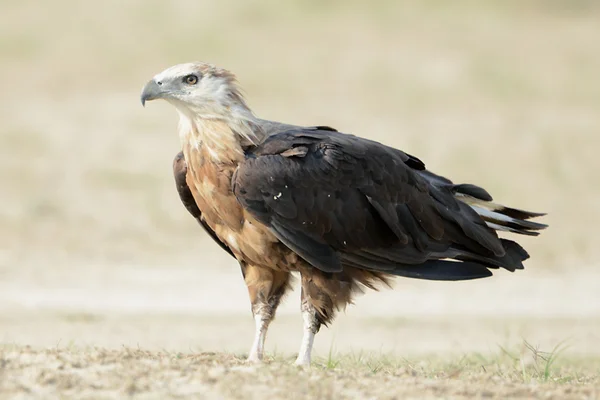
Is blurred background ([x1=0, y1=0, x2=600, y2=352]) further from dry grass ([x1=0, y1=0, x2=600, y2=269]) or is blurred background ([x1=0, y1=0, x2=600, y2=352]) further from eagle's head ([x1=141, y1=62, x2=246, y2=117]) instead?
eagle's head ([x1=141, y1=62, x2=246, y2=117])

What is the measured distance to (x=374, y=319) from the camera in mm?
14305

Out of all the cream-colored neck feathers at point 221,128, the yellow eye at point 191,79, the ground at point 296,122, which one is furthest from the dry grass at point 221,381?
the yellow eye at point 191,79

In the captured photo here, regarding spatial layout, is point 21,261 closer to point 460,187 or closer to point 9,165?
point 9,165

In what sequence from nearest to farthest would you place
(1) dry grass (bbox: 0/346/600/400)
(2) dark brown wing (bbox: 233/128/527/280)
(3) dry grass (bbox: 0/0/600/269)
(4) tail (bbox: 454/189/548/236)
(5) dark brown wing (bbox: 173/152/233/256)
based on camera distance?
(1) dry grass (bbox: 0/346/600/400), (2) dark brown wing (bbox: 233/128/527/280), (5) dark brown wing (bbox: 173/152/233/256), (4) tail (bbox: 454/189/548/236), (3) dry grass (bbox: 0/0/600/269)

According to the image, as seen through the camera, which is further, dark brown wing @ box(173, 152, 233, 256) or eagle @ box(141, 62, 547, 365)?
dark brown wing @ box(173, 152, 233, 256)

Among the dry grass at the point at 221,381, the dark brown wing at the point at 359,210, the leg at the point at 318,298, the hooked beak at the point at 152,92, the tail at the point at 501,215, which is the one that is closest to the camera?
the dry grass at the point at 221,381

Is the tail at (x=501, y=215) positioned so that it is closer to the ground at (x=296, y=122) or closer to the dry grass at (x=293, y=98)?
the ground at (x=296, y=122)

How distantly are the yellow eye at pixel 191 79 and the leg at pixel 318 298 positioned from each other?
1.47 meters

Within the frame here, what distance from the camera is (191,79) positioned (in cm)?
685

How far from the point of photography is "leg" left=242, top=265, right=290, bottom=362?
691 cm

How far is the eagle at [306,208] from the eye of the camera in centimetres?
642

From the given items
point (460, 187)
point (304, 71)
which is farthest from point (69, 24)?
point (460, 187)

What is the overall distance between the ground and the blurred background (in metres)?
0.07

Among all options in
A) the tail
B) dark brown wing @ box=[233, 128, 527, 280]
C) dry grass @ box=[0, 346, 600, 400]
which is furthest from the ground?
the tail
